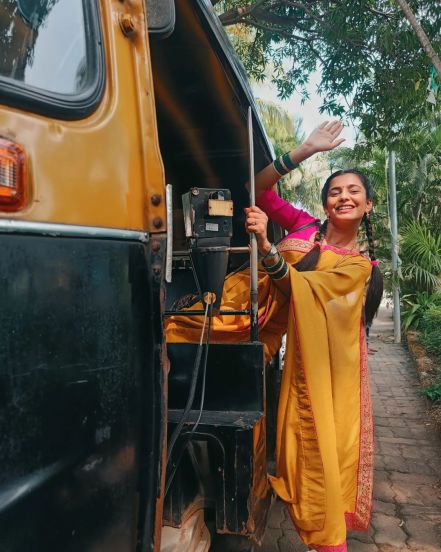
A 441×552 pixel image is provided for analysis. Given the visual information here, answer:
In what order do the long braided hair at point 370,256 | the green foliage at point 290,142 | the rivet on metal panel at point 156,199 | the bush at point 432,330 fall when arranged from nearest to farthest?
the rivet on metal panel at point 156,199 → the long braided hair at point 370,256 → the bush at point 432,330 → the green foliage at point 290,142

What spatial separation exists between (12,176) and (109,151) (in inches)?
10.4

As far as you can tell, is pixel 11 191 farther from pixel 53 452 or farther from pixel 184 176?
pixel 184 176

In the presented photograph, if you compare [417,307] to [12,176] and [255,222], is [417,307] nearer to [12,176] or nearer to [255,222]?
[255,222]

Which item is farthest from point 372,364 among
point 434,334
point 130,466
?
point 130,466

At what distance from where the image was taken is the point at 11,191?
91 centimetres

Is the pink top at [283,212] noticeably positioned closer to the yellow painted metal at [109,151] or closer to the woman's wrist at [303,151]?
the woman's wrist at [303,151]

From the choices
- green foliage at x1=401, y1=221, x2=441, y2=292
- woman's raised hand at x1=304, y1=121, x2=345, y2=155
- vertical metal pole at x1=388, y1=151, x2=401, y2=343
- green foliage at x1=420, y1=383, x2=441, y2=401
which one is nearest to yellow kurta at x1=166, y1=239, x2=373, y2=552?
woman's raised hand at x1=304, y1=121, x2=345, y2=155

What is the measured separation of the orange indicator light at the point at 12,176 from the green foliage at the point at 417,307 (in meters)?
9.24

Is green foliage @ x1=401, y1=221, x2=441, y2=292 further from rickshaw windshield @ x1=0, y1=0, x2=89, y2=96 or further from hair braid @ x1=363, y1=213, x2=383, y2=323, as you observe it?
rickshaw windshield @ x1=0, y1=0, x2=89, y2=96

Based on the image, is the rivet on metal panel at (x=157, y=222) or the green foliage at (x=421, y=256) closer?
the rivet on metal panel at (x=157, y=222)

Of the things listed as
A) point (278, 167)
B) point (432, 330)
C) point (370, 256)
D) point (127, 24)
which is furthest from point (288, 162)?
point (432, 330)

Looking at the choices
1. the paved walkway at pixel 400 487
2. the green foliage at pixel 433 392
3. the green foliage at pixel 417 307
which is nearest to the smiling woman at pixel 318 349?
the paved walkway at pixel 400 487

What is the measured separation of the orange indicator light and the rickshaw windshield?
17 cm

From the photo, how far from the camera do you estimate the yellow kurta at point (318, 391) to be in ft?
6.18
